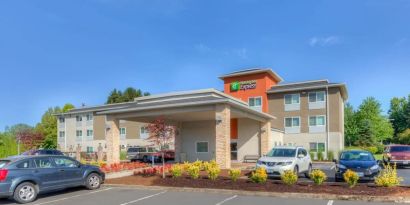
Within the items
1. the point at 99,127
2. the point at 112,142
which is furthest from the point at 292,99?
the point at 99,127

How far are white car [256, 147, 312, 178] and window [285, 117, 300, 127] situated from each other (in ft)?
65.8

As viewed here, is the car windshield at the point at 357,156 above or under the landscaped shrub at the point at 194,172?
above

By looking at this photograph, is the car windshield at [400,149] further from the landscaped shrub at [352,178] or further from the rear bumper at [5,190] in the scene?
the rear bumper at [5,190]

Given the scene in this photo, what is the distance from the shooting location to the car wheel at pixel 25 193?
11086 millimetres

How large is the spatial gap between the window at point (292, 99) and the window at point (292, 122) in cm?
175

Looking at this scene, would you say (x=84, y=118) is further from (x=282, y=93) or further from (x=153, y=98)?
(x=282, y=93)

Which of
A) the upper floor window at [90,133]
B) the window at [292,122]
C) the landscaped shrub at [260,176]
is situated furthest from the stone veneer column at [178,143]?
the upper floor window at [90,133]

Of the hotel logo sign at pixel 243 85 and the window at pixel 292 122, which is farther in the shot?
the hotel logo sign at pixel 243 85

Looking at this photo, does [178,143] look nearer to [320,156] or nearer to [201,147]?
[201,147]

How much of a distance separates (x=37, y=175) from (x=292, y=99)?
99.5ft

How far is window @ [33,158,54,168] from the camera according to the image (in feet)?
39.3

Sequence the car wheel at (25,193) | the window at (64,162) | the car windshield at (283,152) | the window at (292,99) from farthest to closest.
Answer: the window at (292,99), the car windshield at (283,152), the window at (64,162), the car wheel at (25,193)

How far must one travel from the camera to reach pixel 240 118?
3025 centimetres

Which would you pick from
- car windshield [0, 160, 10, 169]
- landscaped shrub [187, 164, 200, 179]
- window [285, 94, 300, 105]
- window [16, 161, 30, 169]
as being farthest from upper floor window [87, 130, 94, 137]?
window [16, 161, 30, 169]
